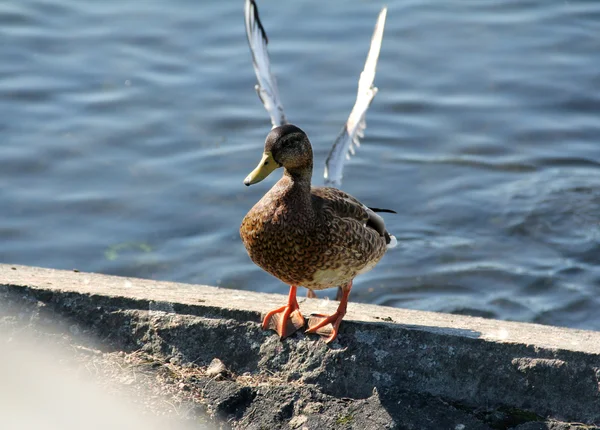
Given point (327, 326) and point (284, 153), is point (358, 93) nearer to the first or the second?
point (284, 153)

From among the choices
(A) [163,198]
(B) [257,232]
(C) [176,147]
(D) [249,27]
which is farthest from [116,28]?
(B) [257,232]

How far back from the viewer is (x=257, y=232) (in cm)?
432

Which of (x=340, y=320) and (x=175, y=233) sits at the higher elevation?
(x=340, y=320)

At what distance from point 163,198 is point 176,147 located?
0.82 m

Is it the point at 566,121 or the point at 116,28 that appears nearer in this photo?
the point at 566,121

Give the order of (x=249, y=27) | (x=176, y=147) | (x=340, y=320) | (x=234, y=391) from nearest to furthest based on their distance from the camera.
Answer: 1. (x=234, y=391)
2. (x=340, y=320)
3. (x=249, y=27)
4. (x=176, y=147)

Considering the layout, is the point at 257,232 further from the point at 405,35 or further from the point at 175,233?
the point at 405,35

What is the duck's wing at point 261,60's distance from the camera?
256 inches

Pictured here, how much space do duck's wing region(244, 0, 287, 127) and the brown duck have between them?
235 cm

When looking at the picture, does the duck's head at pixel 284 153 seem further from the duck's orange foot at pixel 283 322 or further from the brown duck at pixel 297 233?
the duck's orange foot at pixel 283 322

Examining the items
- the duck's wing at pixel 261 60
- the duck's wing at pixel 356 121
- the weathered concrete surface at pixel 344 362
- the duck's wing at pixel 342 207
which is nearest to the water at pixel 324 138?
the duck's wing at pixel 356 121

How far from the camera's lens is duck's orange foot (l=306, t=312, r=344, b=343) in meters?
4.22

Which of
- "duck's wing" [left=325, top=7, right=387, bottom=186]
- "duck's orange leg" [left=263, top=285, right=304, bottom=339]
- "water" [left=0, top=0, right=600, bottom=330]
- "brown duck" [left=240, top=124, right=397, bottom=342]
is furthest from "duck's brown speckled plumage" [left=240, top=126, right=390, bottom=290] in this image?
"water" [left=0, top=0, right=600, bottom=330]

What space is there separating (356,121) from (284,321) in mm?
2982
